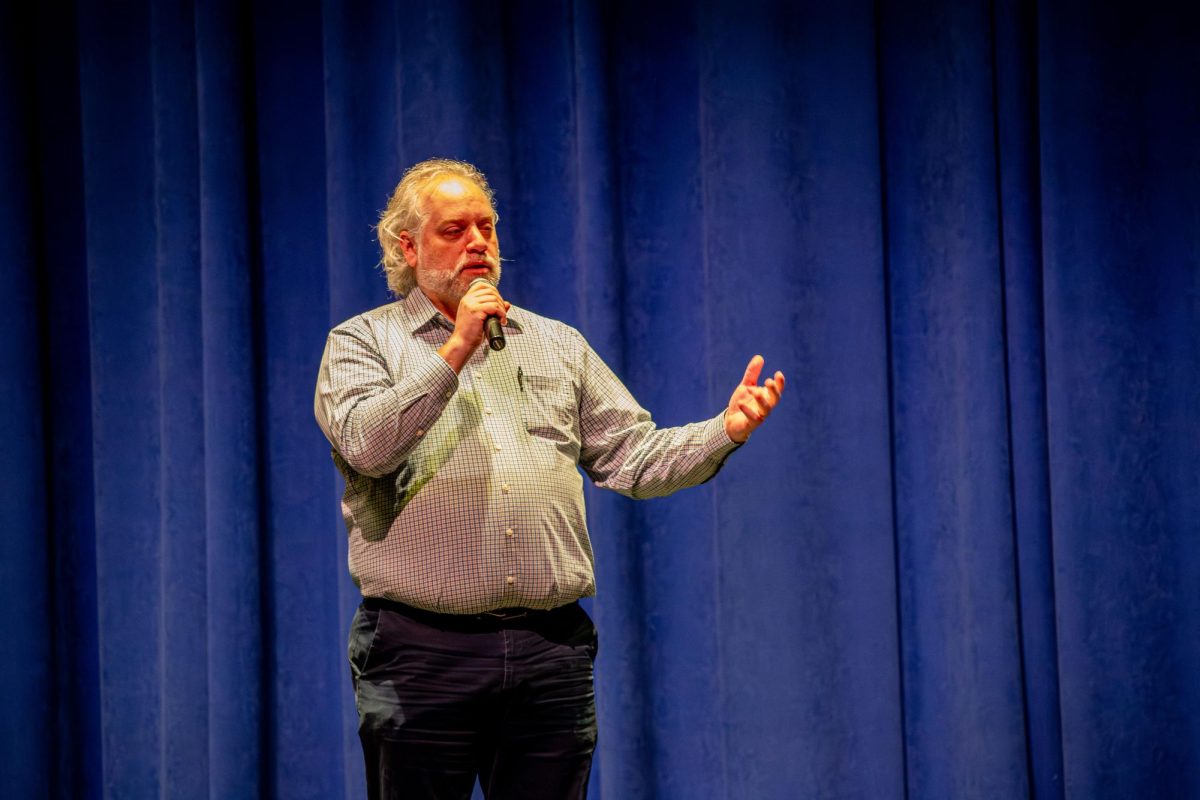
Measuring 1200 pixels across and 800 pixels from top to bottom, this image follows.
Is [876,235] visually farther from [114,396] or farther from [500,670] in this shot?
[114,396]

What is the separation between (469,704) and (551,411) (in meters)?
0.46

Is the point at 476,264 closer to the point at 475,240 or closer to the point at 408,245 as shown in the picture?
the point at 475,240

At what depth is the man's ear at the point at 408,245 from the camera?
1.86m

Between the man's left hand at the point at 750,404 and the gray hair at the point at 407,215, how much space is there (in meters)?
0.52

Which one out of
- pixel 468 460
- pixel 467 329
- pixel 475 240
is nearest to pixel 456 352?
pixel 467 329

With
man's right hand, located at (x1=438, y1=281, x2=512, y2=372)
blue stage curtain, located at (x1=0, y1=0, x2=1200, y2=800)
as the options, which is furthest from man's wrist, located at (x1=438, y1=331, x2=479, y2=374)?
blue stage curtain, located at (x1=0, y1=0, x2=1200, y2=800)

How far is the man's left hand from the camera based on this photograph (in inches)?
67.2

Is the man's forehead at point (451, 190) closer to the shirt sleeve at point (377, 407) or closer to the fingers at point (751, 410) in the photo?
the shirt sleeve at point (377, 407)

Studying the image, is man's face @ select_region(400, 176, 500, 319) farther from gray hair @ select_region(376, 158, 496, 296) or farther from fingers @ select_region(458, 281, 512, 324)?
→ fingers @ select_region(458, 281, 512, 324)

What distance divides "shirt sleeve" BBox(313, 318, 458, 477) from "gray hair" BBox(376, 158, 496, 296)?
0.84ft

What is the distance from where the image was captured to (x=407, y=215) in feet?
6.07

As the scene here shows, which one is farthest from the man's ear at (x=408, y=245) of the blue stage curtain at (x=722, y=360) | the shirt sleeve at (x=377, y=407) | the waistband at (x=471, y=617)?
the blue stage curtain at (x=722, y=360)

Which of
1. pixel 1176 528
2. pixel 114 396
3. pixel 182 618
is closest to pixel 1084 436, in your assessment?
pixel 1176 528

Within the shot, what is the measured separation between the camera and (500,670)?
63.7 inches
